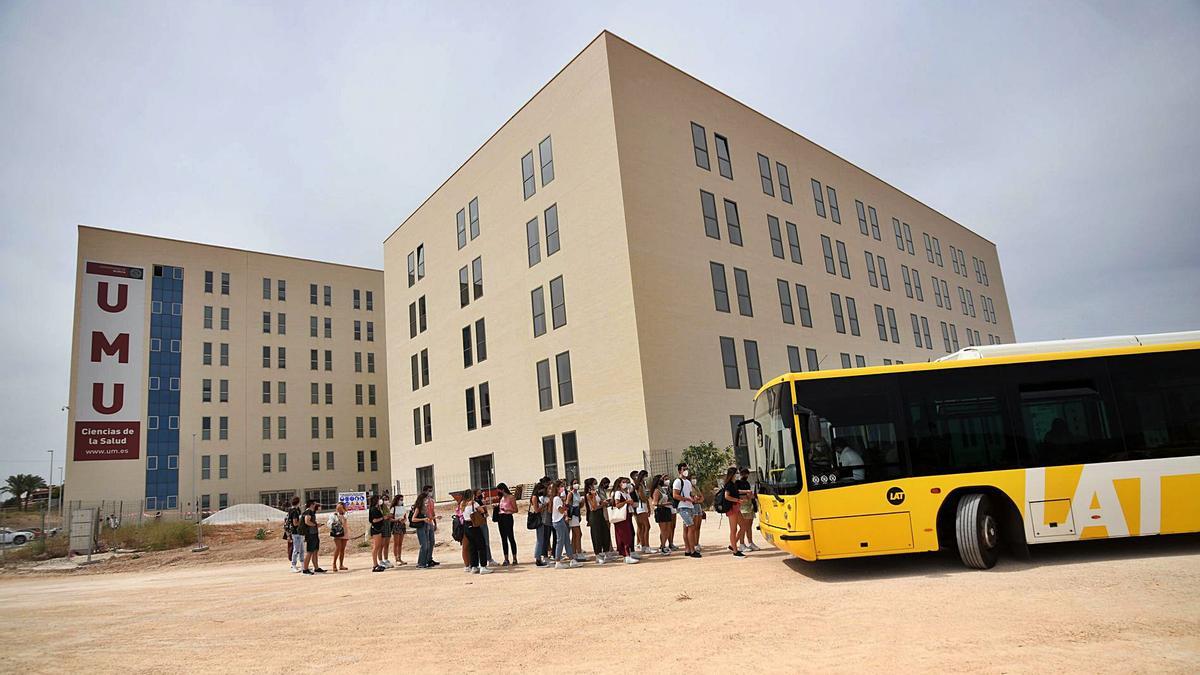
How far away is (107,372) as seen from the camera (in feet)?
133

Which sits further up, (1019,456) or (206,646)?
(1019,456)

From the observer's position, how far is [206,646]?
28.3ft

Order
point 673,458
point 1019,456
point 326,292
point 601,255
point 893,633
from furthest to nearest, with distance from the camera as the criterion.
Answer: point 326,292, point 601,255, point 673,458, point 1019,456, point 893,633

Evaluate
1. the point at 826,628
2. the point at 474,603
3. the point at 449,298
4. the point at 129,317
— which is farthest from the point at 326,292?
the point at 826,628

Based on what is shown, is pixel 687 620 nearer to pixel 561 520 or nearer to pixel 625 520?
pixel 625 520

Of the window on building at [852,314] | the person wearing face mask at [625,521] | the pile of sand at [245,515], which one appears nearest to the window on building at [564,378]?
the person wearing face mask at [625,521]

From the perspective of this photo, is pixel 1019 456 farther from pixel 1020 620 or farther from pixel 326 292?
pixel 326 292

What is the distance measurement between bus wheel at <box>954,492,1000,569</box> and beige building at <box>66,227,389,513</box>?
60156 mm

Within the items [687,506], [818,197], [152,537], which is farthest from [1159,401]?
[152,537]

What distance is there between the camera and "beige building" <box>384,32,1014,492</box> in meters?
29.0

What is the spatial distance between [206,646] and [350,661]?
2.56 metres

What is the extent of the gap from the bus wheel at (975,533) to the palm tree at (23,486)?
9118 centimetres

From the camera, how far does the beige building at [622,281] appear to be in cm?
2898

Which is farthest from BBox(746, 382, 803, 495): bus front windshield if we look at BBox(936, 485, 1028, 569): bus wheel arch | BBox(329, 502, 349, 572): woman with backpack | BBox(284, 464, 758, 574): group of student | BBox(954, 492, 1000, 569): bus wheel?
BBox(329, 502, 349, 572): woman with backpack
